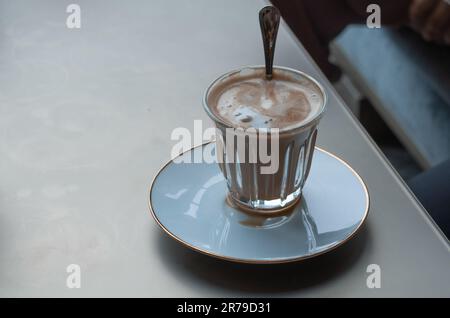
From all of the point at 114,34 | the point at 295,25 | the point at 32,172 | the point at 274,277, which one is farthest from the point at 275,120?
the point at 295,25

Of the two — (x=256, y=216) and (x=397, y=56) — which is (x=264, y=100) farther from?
(x=397, y=56)

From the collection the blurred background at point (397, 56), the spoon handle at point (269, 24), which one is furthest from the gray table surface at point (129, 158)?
the blurred background at point (397, 56)

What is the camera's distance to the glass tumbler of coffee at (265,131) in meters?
0.48

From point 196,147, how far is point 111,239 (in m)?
0.13

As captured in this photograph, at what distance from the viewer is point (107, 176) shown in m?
0.57

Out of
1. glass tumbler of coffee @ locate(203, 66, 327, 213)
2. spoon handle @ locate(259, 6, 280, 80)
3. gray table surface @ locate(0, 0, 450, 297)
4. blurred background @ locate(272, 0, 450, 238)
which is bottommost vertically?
blurred background @ locate(272, 0, 450, 238)

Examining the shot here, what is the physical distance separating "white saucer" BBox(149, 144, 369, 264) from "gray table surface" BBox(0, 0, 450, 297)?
2cm

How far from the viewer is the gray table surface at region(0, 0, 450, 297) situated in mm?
467

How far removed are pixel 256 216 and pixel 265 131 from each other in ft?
0.27

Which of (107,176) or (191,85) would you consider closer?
(107,176)

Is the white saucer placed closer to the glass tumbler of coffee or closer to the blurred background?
the glass tumbler of coffee

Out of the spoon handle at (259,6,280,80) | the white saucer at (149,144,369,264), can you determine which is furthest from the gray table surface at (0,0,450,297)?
the spoon handle at (259,6,280,80)
